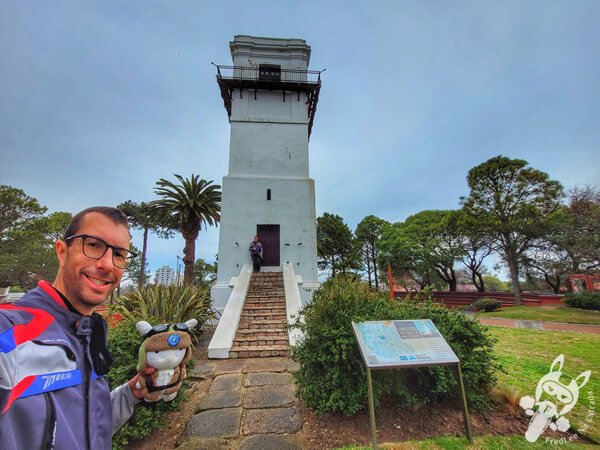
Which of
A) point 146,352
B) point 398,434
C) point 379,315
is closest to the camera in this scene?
point 146,352

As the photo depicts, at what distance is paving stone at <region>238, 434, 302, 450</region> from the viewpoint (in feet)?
8.69

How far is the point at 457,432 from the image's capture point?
9.29 feet

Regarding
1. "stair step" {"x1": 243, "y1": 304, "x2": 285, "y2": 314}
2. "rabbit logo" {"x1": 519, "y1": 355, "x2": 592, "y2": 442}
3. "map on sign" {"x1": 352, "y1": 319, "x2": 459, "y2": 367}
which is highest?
"map on sign" {"x1": 352, "y1": 319, "x2": 459, "y2": 367}

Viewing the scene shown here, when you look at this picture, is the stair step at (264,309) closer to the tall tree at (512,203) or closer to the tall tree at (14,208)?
the tall tree at (512,203)

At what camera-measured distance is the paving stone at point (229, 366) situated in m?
4.73

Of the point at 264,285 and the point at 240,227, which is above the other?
the point at 240,227

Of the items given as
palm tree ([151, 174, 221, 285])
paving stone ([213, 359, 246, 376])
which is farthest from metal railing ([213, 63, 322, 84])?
paving stone ([213, 359, 246, 376])

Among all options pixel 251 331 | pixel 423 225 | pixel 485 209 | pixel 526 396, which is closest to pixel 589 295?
pixel 485 209

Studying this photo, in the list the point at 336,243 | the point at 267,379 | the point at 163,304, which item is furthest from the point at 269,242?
the point at 336,243

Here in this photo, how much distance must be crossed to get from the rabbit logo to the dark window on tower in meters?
15.4

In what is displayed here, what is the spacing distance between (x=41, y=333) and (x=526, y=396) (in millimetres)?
4951

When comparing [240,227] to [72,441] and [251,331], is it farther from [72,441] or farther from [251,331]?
[72,441]

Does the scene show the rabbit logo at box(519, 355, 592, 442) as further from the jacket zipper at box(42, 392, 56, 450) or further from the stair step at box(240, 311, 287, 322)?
the stair step at box(240, 311, 287, 322)

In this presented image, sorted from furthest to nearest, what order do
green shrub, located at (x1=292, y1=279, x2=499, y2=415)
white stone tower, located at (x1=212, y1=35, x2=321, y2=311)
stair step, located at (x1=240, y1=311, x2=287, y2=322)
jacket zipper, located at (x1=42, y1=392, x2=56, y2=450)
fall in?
white stone tower, located at (x1=212, y1=35, x2=321, y2=311)
stair step, located at (x1=240, y1=311, x2=287, y2=322)
green shrub, located at (x1=292, y1=279, x2=499, y2=415)
jacket zipper, located at (x1=42, y1=392, x2=56, y2=450)
